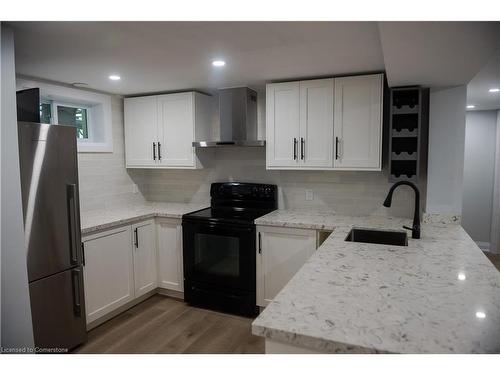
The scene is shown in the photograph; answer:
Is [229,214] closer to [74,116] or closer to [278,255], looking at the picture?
[278,255]

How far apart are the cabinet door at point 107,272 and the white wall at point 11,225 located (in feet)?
2.85

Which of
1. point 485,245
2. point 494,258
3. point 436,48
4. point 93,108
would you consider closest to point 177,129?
point 93,108

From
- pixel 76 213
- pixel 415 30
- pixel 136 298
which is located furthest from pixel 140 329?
pixel 415 30

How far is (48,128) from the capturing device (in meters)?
2.21

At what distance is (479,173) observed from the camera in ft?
16.3

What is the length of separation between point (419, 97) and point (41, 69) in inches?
118

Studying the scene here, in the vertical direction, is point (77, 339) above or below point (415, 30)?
below

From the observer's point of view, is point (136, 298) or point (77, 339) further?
point (136, 298)

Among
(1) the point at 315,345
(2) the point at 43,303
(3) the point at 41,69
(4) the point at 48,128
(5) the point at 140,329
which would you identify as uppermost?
(3) the point at 41,69

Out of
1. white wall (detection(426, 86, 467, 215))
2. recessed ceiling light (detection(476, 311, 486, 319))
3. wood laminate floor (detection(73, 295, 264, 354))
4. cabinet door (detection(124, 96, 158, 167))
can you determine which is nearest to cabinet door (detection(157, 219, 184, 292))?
wood laminate floor (detection(73, 295, 264, 354))

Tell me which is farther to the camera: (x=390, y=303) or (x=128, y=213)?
(x=128, y=213)

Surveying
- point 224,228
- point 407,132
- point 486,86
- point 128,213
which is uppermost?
point 486,86

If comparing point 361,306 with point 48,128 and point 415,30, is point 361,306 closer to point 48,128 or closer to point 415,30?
point 415,30

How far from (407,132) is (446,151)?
0.42 meters
